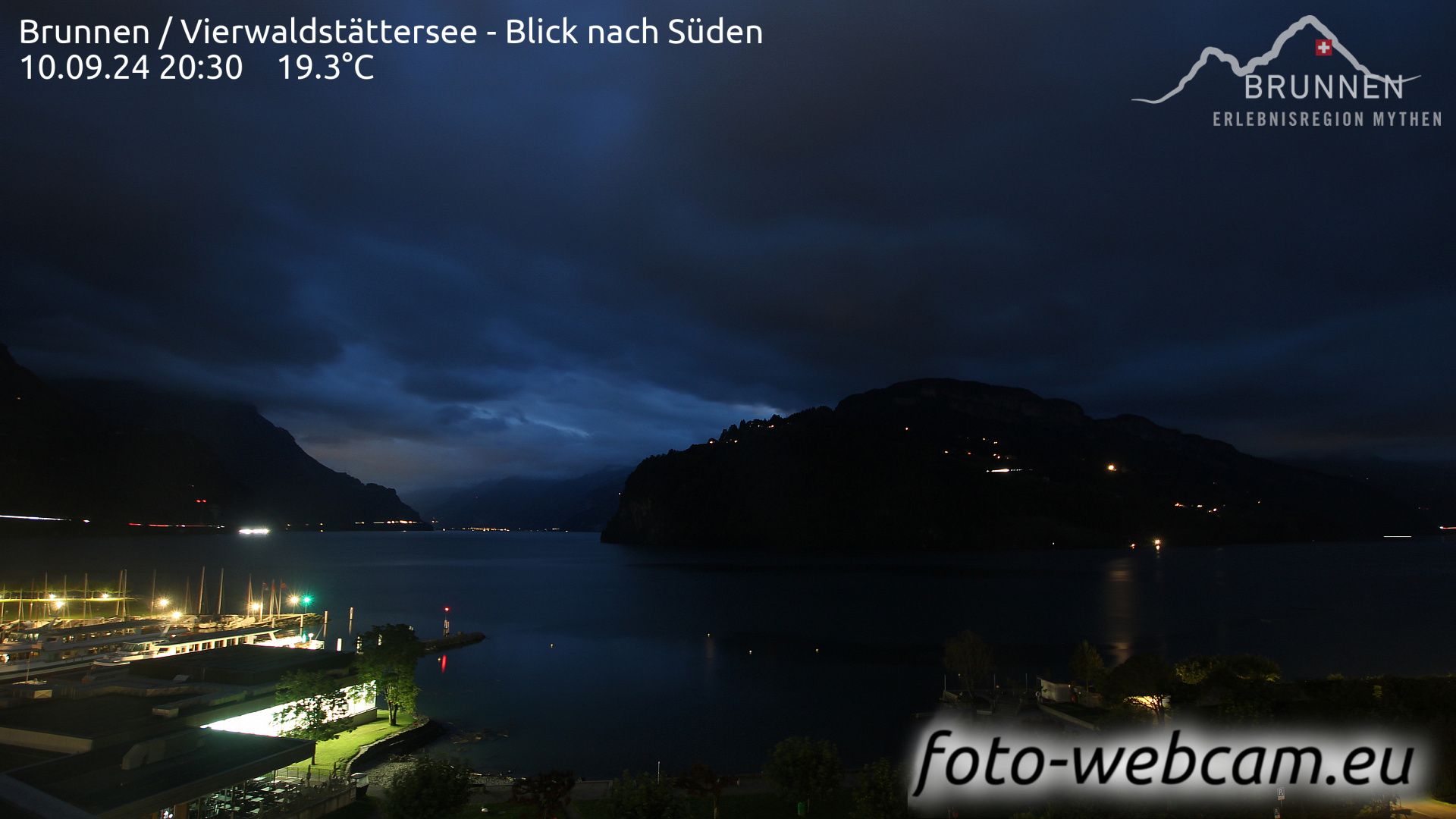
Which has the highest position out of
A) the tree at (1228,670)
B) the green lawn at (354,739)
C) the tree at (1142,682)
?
the tree at (1228,670)

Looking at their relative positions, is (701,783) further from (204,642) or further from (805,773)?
(204,642)

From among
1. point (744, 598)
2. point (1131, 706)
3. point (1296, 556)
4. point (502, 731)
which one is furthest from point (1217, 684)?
point (1296, 556)

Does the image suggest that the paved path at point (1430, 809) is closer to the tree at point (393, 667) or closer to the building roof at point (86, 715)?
the building roof at point (86, 715)

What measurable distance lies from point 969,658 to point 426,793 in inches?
1259

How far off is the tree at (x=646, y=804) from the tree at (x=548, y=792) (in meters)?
1.81

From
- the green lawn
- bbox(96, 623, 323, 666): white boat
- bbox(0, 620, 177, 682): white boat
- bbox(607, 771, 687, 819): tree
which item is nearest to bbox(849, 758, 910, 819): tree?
bbox(607, 771, 687, 819): tree

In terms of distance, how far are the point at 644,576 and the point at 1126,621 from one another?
78605 mm

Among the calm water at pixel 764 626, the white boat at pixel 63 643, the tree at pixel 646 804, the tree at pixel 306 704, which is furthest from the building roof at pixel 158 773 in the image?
the white boat at pixel 63 643

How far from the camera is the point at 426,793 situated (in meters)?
19.2

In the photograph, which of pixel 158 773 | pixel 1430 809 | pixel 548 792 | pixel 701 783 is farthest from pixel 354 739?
pixel 1430 809

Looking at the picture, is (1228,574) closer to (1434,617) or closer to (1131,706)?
(1434,617)

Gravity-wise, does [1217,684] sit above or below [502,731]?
above

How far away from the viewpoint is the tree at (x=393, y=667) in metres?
33.5

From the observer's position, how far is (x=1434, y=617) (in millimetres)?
89500
